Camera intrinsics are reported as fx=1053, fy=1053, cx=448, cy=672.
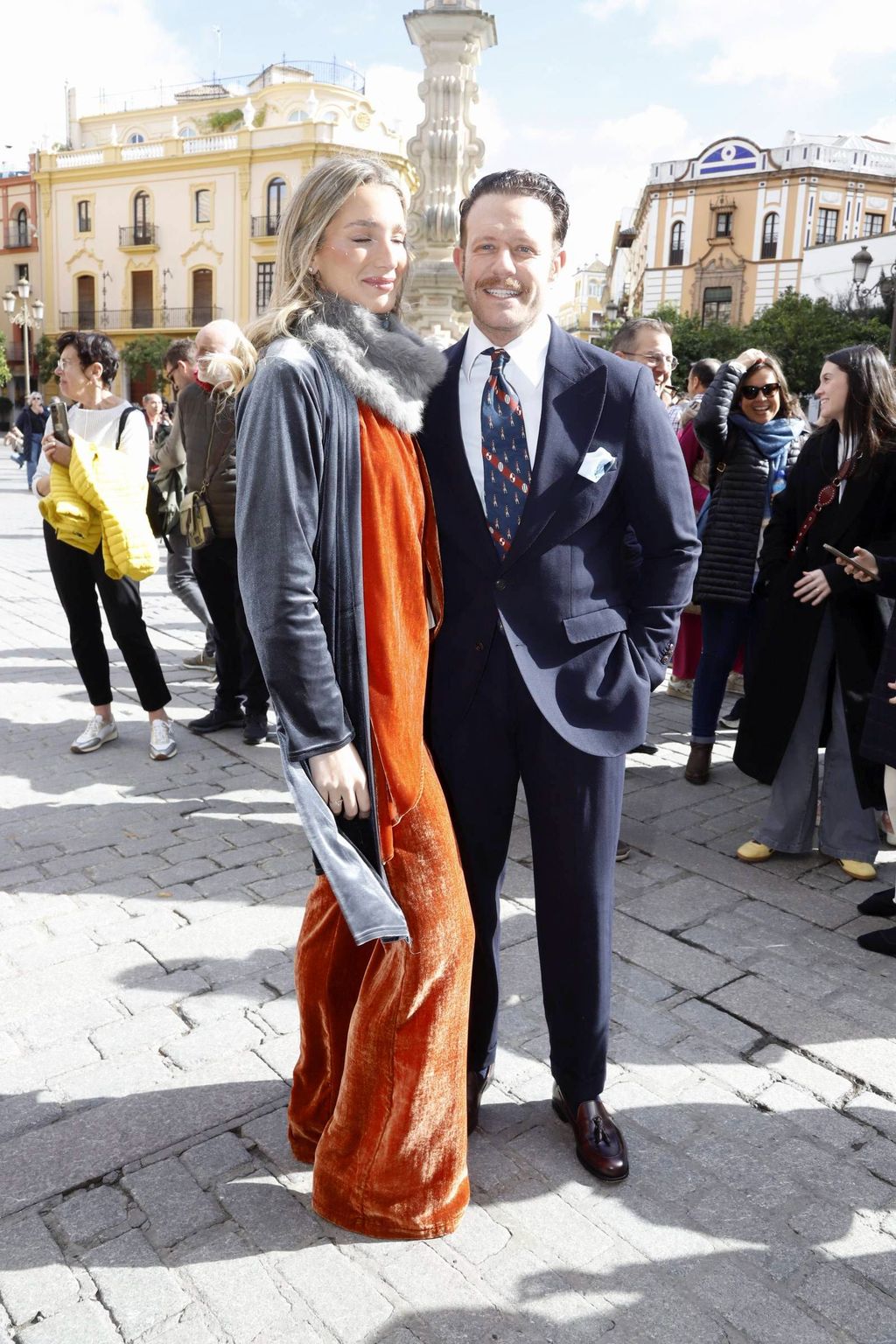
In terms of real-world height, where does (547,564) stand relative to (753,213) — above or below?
below

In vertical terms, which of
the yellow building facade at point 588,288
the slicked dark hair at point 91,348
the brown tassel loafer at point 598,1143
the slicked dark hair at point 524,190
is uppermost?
the yellow building facade at point 588,288

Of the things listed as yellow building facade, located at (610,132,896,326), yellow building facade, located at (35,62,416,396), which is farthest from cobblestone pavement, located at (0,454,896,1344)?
yellow building facade, located at (610,132,896,326)

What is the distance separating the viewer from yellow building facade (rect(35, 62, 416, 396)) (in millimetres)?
43406

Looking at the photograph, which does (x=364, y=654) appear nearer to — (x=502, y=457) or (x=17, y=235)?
(x=502, y=457)

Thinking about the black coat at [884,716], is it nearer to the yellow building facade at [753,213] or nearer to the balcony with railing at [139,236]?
the balcony with railing at [139,236]

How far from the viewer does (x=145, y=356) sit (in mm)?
44469

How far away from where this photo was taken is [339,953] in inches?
93.8

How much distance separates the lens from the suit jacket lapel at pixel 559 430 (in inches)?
92.2

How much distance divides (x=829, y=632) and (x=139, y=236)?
48.9m

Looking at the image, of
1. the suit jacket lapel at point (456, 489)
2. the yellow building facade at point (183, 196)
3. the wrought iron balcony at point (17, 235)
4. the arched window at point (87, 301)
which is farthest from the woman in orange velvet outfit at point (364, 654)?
the wrought iron balcony at point (17, 235)

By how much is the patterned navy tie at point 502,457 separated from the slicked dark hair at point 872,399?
2.29 meters

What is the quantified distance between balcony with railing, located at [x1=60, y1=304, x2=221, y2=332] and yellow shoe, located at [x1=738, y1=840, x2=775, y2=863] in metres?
44.7

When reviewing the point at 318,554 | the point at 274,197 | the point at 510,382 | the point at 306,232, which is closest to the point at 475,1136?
the point at 318,554

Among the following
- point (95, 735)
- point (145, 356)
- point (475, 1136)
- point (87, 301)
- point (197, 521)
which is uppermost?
point (87, 301)
